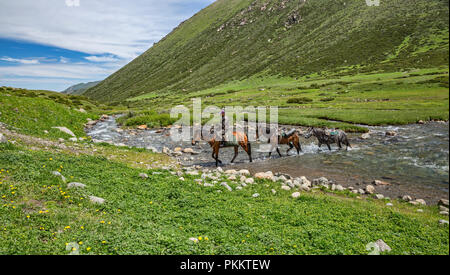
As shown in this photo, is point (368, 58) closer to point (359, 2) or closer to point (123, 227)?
point (359, 2)

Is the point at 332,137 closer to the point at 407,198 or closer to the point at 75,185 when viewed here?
the point at 407,198

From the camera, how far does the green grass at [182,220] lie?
6738mm

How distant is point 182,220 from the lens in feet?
28.8

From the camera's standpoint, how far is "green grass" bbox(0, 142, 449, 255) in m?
6.74

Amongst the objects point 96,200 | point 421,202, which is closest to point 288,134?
point 421,202

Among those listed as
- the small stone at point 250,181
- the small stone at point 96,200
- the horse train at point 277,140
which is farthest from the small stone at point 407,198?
the small stone at point 96,200

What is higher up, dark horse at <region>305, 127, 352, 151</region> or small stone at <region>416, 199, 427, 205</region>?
dark horse at <region>305, 127, 352, 151</region>

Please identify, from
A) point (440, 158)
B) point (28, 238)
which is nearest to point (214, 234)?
point (28, 238)

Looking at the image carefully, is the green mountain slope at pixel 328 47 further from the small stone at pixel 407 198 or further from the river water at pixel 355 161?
the small stone at pixel 407 198

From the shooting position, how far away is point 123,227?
25.1 feet

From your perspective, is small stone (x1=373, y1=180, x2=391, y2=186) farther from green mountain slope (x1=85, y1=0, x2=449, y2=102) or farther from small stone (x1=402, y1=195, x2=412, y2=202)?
green mountain slope (x1=85, y1=0, x2=449, y2=102)

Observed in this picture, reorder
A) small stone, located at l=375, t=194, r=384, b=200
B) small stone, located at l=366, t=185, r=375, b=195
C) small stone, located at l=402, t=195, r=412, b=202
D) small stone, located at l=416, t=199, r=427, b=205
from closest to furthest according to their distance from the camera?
small stone, located at l=416, t=199, r=427, b=205, small stone, located at l=402, t=195, r=412, b=202, small stone, located at l=375, t=194, r=384, b=200, small stone, located at l=366, t=185, r=375, b=195

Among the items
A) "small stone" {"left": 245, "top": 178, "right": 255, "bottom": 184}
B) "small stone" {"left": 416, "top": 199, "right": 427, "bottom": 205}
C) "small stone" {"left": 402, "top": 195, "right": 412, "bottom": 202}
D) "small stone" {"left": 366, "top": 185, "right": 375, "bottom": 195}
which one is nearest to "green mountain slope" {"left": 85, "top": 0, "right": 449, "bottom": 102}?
Answer: "small stone" {"left": 366, "top": 185, "right": 375, "bottom": 195}

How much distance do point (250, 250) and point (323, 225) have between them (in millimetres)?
3433
